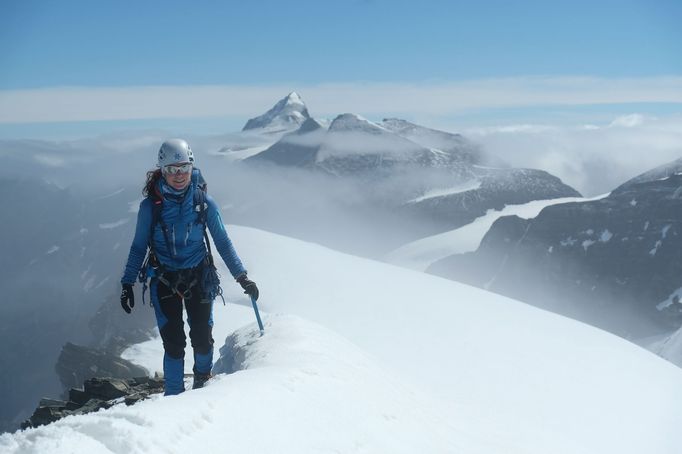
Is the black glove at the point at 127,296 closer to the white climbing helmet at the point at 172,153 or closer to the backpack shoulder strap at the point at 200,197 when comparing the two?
the backpack shoulder strap at the point at 200,197

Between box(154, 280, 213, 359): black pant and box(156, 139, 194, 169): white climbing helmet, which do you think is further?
box(154, 280, 213, 359): black pant

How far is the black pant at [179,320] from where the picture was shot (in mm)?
9883

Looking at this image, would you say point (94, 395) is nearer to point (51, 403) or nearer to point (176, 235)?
point (51, 403)

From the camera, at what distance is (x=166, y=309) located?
32.4ft

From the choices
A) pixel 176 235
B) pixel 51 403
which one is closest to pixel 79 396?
pixel 51 403

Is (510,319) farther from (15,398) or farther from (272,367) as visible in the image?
(15,398)

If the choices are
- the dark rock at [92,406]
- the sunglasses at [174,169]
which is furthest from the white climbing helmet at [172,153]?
the dark rock at [92,406]

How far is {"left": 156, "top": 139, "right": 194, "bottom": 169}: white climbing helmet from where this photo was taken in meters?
9.28

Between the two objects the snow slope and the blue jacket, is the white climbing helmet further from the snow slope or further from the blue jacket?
the snow slope

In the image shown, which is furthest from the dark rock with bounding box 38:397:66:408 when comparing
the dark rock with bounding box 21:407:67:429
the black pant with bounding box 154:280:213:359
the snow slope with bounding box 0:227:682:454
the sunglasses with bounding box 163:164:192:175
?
the sunglasses with bounding box 163:164:192:175

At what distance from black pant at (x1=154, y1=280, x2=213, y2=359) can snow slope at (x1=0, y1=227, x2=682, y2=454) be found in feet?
2.87

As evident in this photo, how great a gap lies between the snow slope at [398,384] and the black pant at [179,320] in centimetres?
88

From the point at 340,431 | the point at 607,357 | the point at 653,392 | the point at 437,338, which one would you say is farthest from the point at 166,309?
A: the point at 607,357

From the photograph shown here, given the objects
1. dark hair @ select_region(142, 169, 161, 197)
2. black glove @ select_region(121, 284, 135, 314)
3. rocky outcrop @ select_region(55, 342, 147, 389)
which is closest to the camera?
dark hair @ select_region(142, 169, 161, 197)
